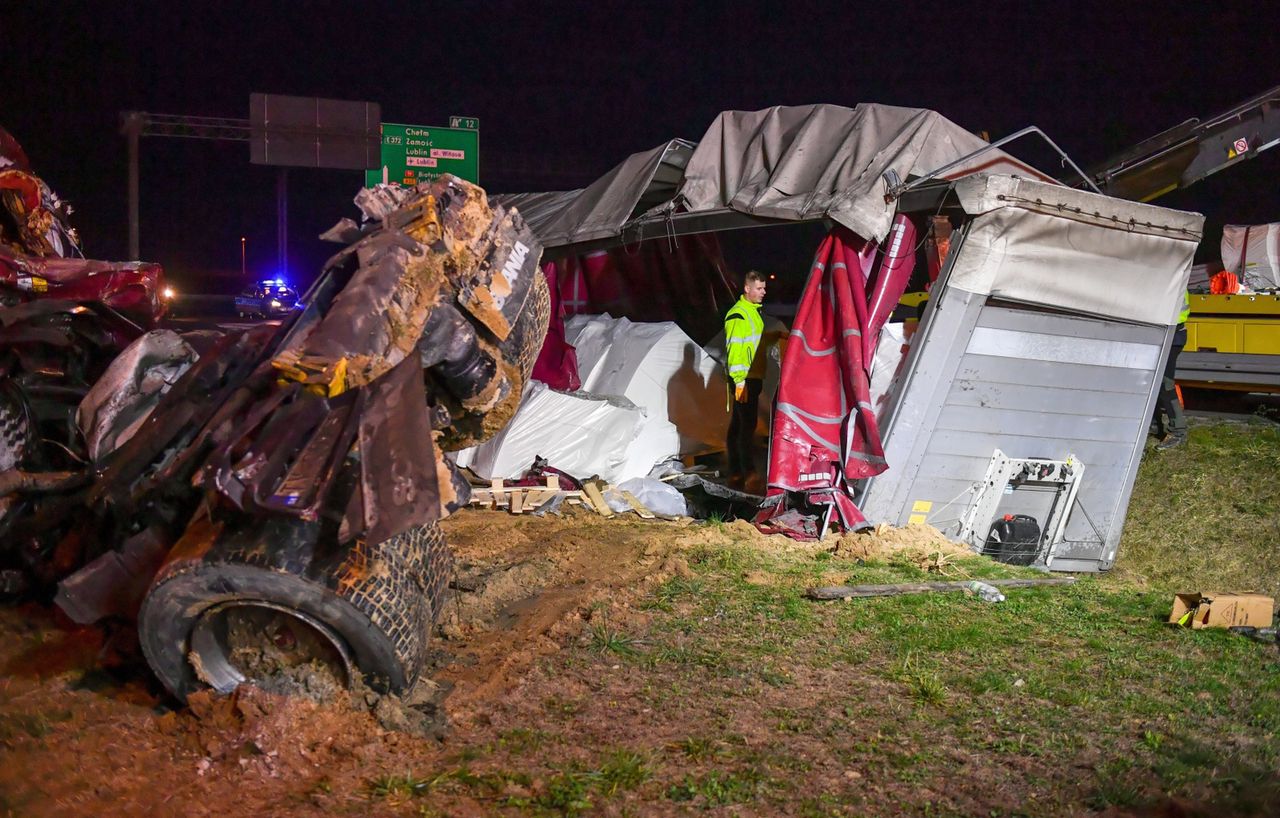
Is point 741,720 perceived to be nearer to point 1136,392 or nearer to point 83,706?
point 83,706

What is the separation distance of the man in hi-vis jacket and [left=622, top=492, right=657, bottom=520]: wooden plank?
36.7 inches

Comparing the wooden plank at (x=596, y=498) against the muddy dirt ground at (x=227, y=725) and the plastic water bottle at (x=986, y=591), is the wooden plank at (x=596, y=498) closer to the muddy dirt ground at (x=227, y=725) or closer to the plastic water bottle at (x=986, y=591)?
the muddy dirt ground at (x=227, y=725)

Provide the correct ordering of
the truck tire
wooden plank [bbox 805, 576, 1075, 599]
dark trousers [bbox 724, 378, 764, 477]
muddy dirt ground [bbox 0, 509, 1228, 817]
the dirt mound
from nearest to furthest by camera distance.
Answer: muddy dirt ground [bbox 0, 509, 1228, 817] → the truck tire → wooden plank [bbox 805, 576, 1075, 599] → the dirt mound → dark trousers [bbox 724, 378, 764, 477]

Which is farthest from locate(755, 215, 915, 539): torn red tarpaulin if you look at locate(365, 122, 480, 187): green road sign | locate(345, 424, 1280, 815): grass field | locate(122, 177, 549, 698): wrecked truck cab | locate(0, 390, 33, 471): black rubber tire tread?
locate(365, 122, 480, 187): green road sign

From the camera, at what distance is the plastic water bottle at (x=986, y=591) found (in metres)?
5.80

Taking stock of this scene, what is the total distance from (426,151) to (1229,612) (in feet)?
57.5

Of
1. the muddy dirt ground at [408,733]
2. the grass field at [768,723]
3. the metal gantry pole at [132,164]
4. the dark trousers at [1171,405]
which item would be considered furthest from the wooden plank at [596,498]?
the metal gantry pole at [132,164]

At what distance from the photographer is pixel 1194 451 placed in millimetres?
9609

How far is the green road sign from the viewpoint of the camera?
65.0ft

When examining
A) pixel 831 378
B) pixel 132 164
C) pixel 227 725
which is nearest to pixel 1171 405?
pixel 831 378

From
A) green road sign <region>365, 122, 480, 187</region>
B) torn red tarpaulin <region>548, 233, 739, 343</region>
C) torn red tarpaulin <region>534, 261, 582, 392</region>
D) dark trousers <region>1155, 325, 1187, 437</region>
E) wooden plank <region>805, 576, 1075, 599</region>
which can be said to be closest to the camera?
wooden plank <region>805, 576, 1075, 599</region>

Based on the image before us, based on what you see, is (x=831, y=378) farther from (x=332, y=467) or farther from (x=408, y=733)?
(x=332, y=467)

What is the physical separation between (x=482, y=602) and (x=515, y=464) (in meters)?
3.41

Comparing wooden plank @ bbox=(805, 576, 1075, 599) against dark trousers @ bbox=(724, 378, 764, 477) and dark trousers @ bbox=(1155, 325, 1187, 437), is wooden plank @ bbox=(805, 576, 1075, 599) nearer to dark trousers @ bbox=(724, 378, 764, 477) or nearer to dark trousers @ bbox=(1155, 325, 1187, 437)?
dark trousers @ bbox=(724, 378, 764, 477)
